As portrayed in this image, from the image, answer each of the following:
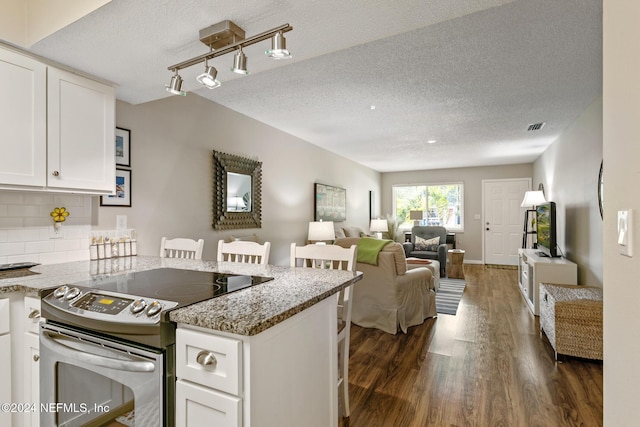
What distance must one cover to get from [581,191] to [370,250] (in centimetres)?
277

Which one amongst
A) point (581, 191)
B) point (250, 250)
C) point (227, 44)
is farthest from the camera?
point (581, 191)

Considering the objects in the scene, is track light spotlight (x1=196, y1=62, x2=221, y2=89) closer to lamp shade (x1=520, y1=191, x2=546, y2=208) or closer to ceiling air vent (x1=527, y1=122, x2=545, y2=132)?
ceiling air vent (x1=527, y1=122, x2=545, y2=132)

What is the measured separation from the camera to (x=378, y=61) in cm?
261

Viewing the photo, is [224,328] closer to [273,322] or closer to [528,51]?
[273,322]

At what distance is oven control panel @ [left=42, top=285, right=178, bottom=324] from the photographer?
109 centimetres

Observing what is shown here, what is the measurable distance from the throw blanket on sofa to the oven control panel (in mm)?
2301

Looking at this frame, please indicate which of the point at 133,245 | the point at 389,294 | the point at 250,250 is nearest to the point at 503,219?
the point at 389,294

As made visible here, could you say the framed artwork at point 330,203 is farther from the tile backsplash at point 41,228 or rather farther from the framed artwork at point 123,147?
the tile backsplash at point 41,228

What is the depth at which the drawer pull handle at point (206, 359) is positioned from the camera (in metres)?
0.99

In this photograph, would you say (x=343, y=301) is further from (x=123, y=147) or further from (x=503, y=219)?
(x=503, y=219)

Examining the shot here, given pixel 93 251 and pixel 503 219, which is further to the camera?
pixel 503 219

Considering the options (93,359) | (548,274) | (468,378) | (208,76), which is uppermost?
(208,76)

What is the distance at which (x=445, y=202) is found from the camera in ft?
27.3

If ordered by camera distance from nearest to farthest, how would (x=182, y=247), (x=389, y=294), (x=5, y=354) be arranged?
(x=5, y=354)
(x=182, y=247)
(x=389, y=294)
